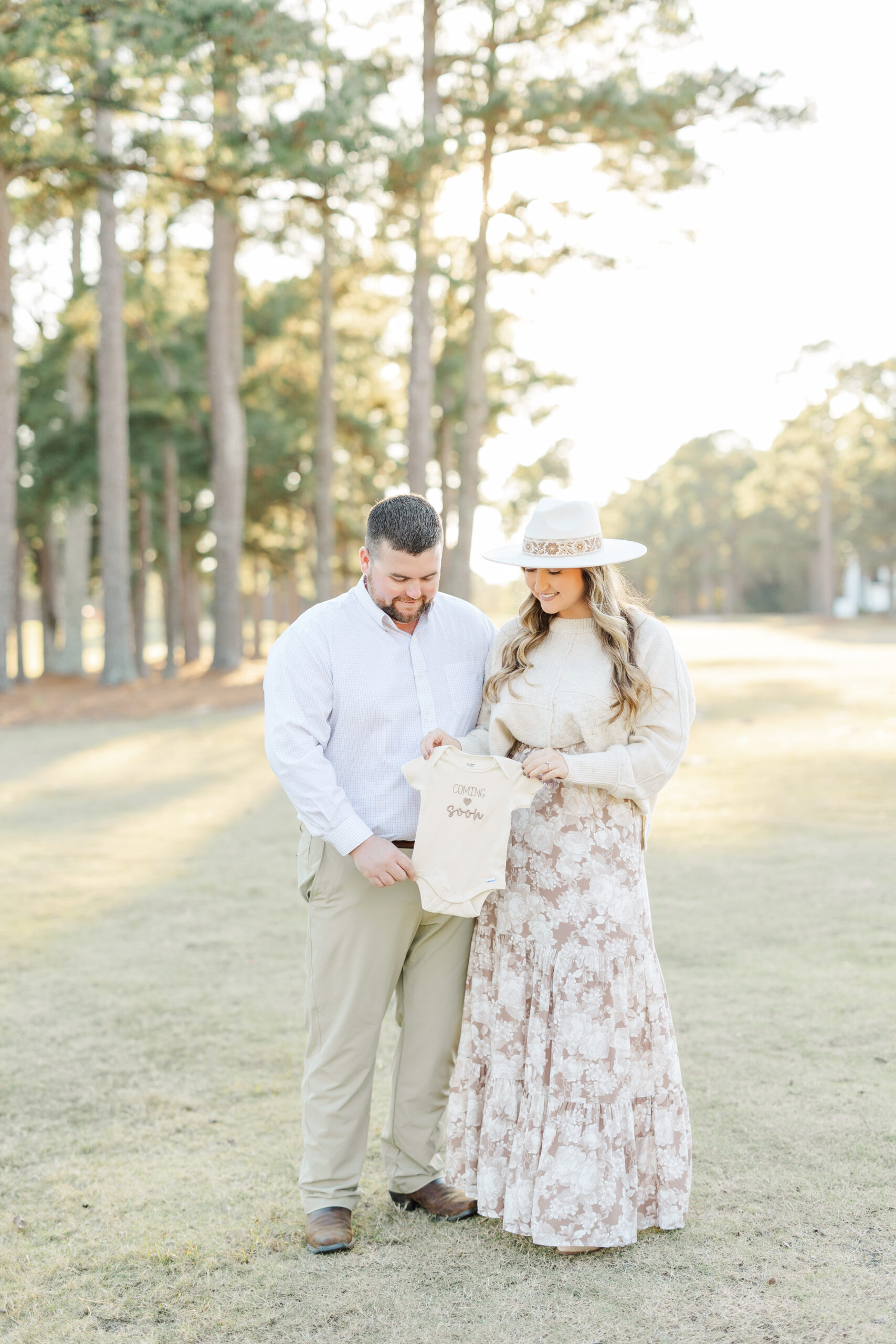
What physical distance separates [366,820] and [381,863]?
235 mm

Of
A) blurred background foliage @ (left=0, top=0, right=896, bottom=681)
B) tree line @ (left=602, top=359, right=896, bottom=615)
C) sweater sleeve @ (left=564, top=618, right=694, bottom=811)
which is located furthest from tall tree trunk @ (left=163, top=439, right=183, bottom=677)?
tree line @ (left=602, top=359, right=896, bottom=615)

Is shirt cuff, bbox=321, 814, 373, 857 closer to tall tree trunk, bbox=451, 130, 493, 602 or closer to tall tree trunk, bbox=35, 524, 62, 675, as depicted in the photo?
tall tree trunk, bbox=451, 130, 493, 602

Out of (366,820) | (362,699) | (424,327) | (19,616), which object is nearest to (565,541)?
(362,699)

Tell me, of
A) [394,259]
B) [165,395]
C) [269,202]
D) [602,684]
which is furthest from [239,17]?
[602,684]

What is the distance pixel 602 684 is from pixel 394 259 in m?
18.9

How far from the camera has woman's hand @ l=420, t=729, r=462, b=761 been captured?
326 cm

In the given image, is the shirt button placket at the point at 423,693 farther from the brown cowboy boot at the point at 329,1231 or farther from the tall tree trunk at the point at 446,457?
the tall tree trunk at the point at 446,457

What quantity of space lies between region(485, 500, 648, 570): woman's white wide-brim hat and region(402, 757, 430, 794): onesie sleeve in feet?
2.07

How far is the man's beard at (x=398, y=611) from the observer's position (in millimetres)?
3342

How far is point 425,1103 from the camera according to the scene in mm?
3523

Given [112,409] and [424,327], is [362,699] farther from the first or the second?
[112,409]

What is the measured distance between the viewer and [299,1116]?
4215 mm

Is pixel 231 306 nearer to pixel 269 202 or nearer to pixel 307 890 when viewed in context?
pixel 269 202

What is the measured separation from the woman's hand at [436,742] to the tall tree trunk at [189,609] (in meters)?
26.1
